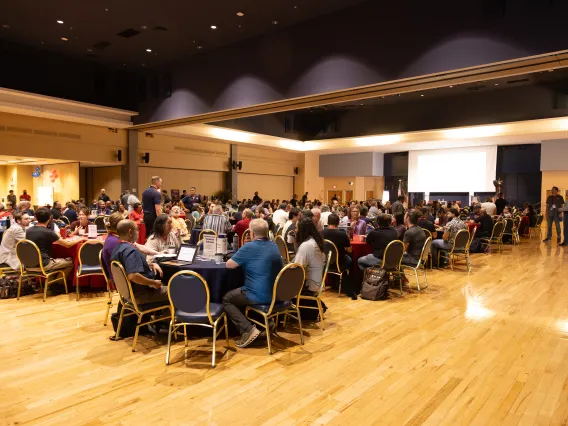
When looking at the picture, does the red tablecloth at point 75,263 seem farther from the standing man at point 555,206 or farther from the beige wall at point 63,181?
the standing man at point 555,206

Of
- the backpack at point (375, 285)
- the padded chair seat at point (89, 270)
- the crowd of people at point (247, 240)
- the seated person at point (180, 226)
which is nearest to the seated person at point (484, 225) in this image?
the crowd of people at point (247, 240)

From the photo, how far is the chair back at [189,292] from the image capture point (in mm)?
3494

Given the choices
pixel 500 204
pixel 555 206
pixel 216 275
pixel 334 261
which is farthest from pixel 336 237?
pixel 500 204

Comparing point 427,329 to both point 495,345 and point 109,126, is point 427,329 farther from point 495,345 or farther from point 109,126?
point 109,126

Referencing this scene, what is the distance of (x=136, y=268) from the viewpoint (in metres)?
3.81

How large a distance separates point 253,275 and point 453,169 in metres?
17.1

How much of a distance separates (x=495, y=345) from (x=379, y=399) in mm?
1852

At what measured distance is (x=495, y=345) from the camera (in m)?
4.28

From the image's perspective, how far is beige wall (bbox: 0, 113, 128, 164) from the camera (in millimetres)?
12867

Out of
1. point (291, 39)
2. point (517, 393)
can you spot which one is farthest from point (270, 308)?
point (291, 39)

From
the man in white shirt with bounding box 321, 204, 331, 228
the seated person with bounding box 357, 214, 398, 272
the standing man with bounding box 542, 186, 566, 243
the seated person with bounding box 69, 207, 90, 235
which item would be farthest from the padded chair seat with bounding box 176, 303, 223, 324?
the standing man with bounding box 542, 186, 566, 243

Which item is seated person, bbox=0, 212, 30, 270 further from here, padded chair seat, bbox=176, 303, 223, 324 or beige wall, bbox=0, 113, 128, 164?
beige wall, bbox=0, 113, 128, 164

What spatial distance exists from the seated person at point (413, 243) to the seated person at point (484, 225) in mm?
5053

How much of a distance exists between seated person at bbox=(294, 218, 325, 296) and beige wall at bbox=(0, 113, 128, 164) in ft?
39.7
